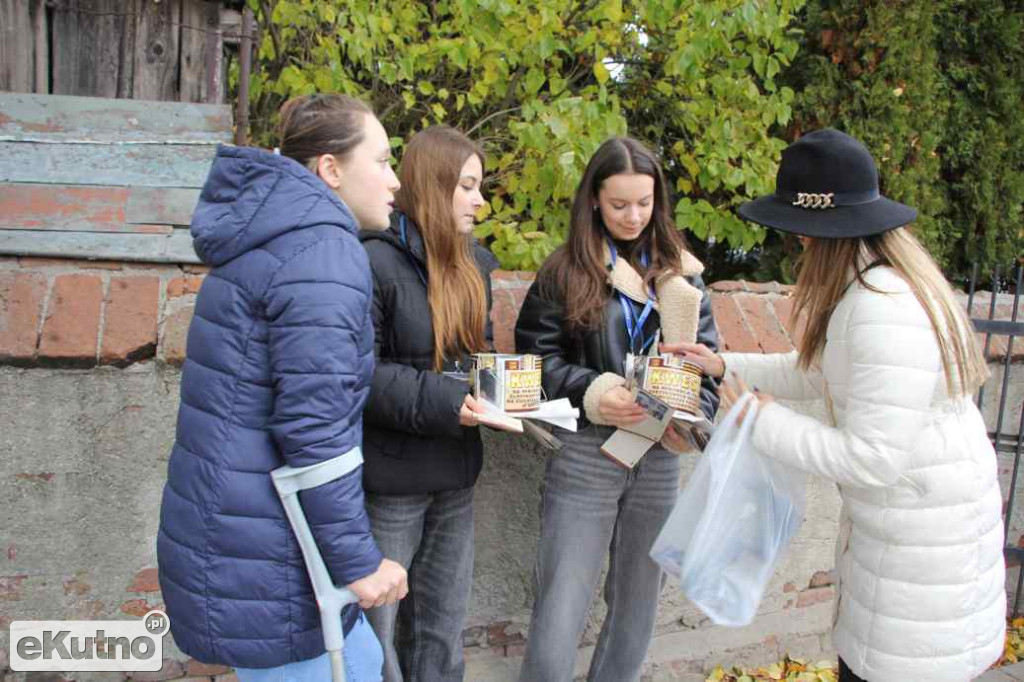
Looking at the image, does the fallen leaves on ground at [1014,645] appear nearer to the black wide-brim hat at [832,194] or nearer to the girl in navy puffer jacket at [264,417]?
the black wide-brim hat at [832,194]

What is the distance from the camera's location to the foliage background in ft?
12.0

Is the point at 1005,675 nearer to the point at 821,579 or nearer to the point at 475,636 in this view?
the point at 821,579

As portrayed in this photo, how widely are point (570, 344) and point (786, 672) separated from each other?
6.15ft

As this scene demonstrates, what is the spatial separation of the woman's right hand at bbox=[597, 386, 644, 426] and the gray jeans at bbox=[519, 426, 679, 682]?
0.56ft

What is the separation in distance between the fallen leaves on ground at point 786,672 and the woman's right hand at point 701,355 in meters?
1.47

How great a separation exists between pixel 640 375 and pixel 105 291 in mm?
1568

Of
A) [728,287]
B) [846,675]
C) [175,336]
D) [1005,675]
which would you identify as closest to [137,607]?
[175,336]

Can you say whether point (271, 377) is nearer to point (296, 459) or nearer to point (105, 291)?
point (296, 459)

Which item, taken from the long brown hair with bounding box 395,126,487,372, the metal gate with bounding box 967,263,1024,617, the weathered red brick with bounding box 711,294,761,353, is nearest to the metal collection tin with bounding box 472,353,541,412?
the long brown hair with bounding box 395,126,487,372

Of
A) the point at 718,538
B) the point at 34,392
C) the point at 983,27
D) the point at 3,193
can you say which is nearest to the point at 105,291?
the point at 34,392

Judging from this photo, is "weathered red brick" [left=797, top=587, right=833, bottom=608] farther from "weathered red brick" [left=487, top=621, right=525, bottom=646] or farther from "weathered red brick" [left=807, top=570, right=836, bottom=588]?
"weathered red brick" [left=487, top=621, right=525, bottom=646]

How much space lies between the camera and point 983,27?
207 inches

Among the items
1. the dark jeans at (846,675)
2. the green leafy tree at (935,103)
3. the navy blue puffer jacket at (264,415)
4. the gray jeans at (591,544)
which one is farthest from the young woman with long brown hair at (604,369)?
the green leafy tree at (935,103)

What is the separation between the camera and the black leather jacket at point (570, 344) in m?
2.47
